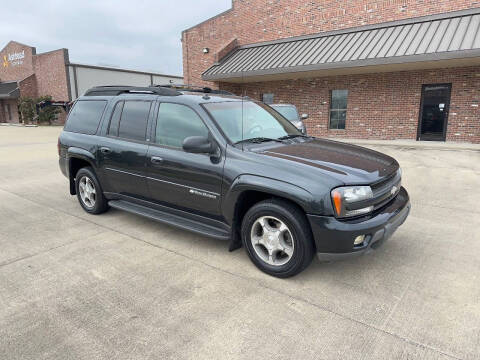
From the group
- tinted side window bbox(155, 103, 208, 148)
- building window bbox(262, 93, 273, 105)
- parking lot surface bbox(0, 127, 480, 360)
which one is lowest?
parking lot surface bbox(0, 127, 480, 360)

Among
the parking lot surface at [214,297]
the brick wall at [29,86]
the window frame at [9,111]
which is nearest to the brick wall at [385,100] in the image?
the parking lot surface at [214,297]

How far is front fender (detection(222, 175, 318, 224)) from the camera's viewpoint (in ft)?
10.2

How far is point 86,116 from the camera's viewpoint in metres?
5.32

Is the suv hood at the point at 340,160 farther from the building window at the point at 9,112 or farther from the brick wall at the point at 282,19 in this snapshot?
the building window at the point at 9,112

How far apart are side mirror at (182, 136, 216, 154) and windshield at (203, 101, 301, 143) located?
0.28 metres

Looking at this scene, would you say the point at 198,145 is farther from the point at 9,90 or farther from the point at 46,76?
the point at 9,90

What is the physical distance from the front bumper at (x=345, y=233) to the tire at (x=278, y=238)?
4.9 inches

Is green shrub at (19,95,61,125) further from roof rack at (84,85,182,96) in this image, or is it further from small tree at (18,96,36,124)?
roof rack at (84,85,182,96)

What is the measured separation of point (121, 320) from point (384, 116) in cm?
1465

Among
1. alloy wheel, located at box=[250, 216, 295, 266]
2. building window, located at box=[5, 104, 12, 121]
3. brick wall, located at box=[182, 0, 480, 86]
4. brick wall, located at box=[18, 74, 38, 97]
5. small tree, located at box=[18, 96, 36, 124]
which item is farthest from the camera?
building window, located at box=[5, 104, 12, 121]

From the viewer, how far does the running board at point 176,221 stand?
3.75 m

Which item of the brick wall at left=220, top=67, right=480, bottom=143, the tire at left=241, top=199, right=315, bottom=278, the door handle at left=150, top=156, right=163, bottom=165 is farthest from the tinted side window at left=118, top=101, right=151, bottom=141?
the brick wall at left=220, top=67, right=480, bottom=143

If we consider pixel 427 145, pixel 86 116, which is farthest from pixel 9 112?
pixel 427 145

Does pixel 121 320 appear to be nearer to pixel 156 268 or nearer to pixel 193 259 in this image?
pixel 156 268
